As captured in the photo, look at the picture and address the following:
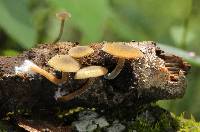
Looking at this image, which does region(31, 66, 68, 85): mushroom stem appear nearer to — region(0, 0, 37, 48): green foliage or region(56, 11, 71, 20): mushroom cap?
region(56, 11, 71, 20): mushroom cap

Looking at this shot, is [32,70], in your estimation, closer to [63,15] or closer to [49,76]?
[49,76]

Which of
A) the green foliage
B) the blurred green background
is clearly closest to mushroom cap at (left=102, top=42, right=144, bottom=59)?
the blurred green background

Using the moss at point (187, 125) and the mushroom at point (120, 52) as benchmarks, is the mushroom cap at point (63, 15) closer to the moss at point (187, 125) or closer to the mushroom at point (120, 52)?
the mushroom at point (120, 52)

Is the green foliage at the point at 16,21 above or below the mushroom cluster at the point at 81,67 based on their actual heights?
above

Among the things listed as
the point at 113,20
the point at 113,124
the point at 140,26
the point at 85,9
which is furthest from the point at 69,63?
the point at 140,26

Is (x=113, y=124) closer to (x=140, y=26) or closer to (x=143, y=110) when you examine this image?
(x=143, y=110)

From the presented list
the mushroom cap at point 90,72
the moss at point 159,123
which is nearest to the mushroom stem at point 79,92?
the mushroom cap at point 90,72

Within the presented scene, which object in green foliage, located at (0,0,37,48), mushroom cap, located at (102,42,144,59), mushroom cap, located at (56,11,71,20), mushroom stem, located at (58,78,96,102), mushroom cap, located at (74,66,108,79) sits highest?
green foliage, located at (0,0,37,48)
